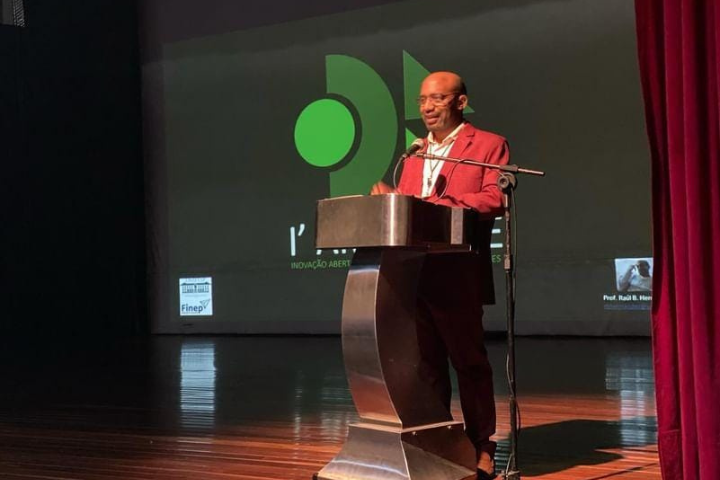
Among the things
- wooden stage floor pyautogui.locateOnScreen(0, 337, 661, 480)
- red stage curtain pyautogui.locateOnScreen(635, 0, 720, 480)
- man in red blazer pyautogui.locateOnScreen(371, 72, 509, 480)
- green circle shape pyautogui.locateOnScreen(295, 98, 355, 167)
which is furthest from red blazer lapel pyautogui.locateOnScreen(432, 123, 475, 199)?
green circle shape pyautogui.locateOnScreen(295, 98, 355, 167)

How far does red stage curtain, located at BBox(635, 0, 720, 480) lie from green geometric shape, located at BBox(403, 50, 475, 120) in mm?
5808

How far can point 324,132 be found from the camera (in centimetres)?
834

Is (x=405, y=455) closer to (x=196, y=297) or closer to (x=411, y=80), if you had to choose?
(x=411, y=80)

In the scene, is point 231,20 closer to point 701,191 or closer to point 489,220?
point 489,220

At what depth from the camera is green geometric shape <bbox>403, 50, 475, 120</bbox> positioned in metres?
7.86

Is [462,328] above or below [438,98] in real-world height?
below

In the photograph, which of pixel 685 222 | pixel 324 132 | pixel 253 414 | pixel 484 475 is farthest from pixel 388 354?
pixel 324 132

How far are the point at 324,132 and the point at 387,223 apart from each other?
618 cm

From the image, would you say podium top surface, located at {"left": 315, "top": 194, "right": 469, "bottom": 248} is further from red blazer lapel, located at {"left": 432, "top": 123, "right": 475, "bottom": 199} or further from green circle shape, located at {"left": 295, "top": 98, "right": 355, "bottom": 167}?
green circle shape, located at {"left": 295, "top": 98, "right": 355, "bottom": 167}

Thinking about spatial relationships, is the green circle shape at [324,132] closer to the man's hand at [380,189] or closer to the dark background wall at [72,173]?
the dark background wall at [72,173]

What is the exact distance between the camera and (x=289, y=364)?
6355mm

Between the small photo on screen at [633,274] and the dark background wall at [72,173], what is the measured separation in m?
5.24

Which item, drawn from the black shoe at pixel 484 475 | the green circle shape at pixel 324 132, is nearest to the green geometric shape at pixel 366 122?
the green circle shape at pixel 324 132

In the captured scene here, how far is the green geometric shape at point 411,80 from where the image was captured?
7855mm
